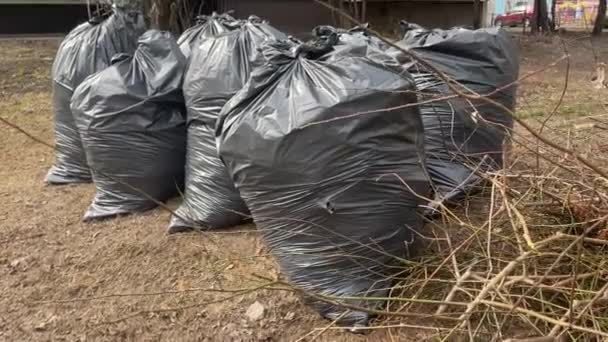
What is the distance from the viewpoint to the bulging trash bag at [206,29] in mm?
3209

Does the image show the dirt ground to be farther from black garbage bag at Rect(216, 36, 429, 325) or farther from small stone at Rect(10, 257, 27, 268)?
black garbage bag at Rect(216, 36, 429, 325)

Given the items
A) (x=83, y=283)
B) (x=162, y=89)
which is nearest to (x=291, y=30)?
(x=162, y=89)

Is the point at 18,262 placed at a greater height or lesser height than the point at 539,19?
lesser

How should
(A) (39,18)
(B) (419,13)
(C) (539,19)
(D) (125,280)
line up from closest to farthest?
(D) (125,280) → (A) (39,18) → (B) (419,13) → (C) (539,19)

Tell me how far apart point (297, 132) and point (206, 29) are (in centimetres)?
161

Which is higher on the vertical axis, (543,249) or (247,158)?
Answer: (247,158)

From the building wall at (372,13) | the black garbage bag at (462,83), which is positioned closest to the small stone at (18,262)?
the black garbage bag at (462,83)

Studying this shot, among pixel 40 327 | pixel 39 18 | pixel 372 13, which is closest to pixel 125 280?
pixel 40 327

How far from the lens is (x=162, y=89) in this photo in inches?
120

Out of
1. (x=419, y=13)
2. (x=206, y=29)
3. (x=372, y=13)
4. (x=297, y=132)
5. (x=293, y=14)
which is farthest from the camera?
(x=419, y=13)

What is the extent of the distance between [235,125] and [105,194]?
1.29 meters

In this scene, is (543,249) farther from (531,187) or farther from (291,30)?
(291,30)

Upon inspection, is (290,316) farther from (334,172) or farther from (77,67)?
(77,67)

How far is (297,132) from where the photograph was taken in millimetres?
2035
